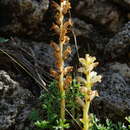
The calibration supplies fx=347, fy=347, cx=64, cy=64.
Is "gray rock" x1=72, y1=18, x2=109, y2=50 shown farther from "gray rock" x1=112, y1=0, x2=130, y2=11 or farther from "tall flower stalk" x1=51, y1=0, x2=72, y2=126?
"tall flower stalk" x1=51, y1=0, x2=72, y2=126

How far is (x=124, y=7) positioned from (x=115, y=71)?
1195 millimetres

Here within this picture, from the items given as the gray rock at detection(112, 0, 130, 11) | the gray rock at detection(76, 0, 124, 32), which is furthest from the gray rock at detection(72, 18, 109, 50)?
the gray rock at detection(112, 0, 130, 11)

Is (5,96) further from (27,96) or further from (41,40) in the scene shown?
(41,40)

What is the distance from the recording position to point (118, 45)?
14.2ft

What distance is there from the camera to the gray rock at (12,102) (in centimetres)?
340

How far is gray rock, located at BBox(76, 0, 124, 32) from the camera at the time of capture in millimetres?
4859

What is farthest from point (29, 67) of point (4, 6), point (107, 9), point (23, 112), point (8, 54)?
point (107, 9)

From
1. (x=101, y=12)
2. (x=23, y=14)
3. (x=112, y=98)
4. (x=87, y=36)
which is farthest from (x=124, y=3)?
(x=112, y=98)

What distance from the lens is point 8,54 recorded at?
12.9 ft

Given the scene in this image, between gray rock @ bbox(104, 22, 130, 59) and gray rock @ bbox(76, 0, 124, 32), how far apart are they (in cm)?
50

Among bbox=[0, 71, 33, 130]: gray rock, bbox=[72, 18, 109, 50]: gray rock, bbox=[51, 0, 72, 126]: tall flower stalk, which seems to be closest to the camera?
bbox=[51, 0, 72, 126]: tall flower stalk

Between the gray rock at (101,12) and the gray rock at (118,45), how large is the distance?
1.64 ft

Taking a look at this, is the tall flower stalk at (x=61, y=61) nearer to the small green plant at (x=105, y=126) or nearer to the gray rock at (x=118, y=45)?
the small green plant at (x=105, y=126)

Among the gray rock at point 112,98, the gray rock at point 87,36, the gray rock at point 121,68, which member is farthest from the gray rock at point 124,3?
the gray rock at point 112,98
